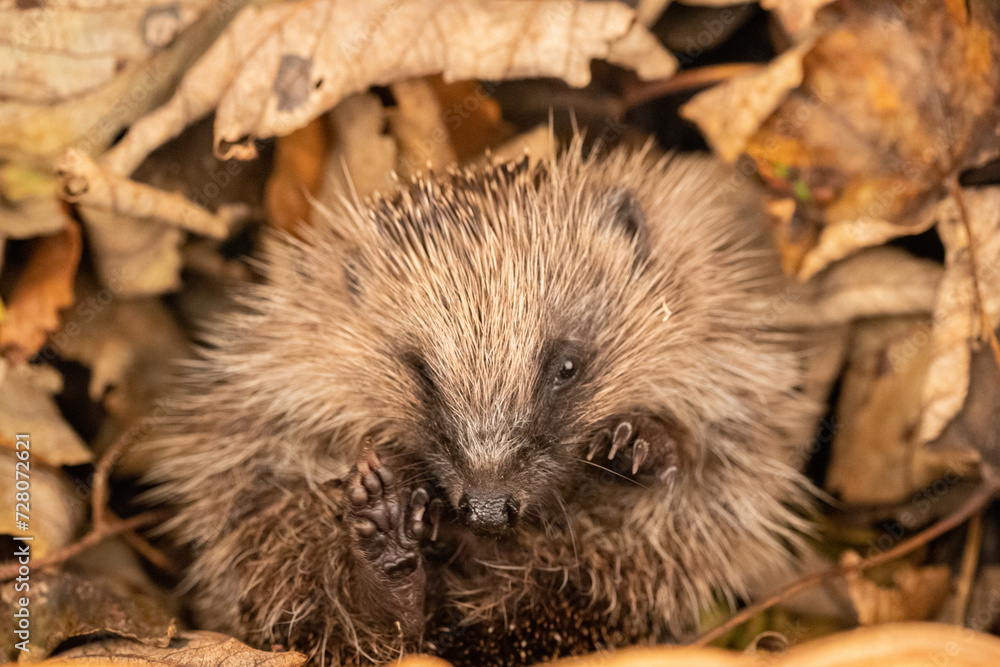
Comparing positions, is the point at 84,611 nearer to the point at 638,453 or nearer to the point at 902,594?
the point at 638,453

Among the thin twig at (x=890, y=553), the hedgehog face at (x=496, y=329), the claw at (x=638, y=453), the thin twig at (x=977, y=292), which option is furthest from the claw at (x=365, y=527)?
the thin twig at (x=977, y=292)

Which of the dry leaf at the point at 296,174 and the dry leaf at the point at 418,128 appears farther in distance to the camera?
the dry leaf at the point at 296,174

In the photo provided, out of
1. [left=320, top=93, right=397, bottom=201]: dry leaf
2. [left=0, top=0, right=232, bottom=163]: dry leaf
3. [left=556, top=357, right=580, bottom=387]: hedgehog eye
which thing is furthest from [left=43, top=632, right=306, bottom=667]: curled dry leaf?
[left=0, top=0, right=232, bottom=163]: dry leaf

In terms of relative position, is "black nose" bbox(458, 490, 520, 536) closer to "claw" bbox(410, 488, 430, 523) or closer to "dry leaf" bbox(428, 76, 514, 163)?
"claw" bbox(410, 488, 430, 523)

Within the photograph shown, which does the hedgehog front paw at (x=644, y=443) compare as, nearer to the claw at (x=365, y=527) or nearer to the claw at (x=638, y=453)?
the claw at (x=638, y=453)

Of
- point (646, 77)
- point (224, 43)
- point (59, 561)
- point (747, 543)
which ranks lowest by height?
point (747, 543)

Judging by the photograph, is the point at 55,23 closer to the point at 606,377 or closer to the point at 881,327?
the point at 606,377

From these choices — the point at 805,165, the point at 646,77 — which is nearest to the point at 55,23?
the point at 646,77
